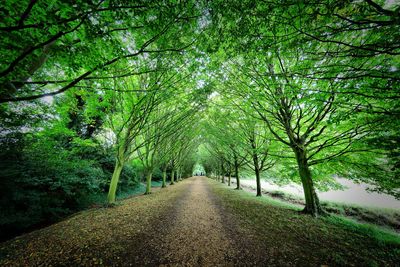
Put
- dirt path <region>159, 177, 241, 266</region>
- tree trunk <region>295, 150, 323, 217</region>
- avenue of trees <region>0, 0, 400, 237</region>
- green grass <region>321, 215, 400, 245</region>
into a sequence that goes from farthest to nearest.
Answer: tree trunk <region>295, 150, 323, 217</region>
green grass <region>321, 215, 400, 245</region>
dirt path <region>159, 177, 241, 266</region>
avenue of trees <region>0, 0, 400, 237</region>

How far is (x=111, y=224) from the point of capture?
205 inches

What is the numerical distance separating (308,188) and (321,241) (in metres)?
Answer: 3.35

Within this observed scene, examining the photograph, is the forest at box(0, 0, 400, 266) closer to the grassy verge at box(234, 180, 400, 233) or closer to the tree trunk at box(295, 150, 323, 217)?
the tree trunk at box(295, 150, 323, 217)

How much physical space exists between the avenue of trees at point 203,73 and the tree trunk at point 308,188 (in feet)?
0.17

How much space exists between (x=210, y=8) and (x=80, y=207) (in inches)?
516

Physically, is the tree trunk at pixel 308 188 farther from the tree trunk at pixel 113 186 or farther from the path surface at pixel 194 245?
the tree trunk at pixel 113 186

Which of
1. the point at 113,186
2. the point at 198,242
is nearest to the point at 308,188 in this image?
the point at 198,242

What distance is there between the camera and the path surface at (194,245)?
3.20 m

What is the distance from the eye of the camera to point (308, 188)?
6.87 metres

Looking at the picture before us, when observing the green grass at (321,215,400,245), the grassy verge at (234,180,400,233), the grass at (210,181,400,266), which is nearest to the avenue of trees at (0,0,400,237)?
the green grass at (321,215,400,245)

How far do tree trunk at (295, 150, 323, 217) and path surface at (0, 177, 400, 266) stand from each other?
1131mm

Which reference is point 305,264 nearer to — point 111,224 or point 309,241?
point 309,241

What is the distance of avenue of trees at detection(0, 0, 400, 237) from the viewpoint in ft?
8.45

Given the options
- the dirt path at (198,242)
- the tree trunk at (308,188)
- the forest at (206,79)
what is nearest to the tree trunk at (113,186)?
the forest at (206,79)
